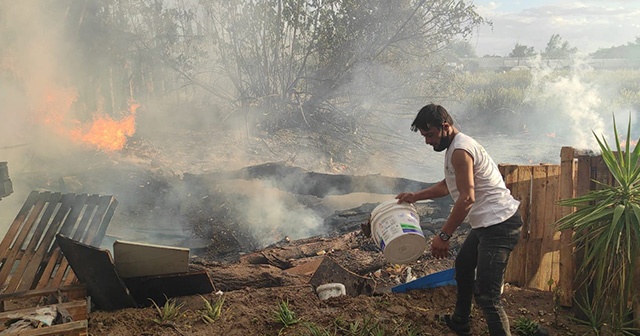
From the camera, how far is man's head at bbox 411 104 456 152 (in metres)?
3.39

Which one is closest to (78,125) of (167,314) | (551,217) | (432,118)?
(167,314)

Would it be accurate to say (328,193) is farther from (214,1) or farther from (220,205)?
(214,1)

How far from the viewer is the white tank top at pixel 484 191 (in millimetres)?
3334

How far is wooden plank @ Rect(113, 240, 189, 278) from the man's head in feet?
8.25

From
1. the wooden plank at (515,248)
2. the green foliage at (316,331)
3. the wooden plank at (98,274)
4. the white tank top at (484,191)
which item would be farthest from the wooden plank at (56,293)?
the wooden plank at (515,248)

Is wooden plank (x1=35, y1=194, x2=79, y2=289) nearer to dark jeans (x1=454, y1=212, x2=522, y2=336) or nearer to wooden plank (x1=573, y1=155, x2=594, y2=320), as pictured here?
dark jeans (x1=454, y1=212, x2=522, y2=336)

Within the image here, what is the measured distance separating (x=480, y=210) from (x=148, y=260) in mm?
3116

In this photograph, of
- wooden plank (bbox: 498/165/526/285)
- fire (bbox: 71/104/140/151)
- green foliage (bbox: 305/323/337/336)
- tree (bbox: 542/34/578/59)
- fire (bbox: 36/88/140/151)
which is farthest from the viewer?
tree (bbox: 542/34/578/59)

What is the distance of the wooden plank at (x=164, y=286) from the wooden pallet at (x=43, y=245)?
0.65m

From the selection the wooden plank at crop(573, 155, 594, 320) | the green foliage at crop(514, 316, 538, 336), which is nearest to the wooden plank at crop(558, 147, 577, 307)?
the wooden plank at crop(573, 155, 594, 320)

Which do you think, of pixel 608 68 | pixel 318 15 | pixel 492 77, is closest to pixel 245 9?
pixel 318 15

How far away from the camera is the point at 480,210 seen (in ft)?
11.2

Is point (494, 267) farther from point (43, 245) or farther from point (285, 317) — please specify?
point (43, 245)

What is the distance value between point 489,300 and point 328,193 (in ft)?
22.1
